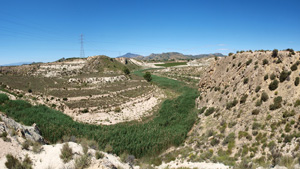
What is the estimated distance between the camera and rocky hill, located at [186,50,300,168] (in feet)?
43.9

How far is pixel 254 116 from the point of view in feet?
60.9

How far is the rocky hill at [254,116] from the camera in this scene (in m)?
13.4

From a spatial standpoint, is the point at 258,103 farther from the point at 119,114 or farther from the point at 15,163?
the point at 119,114

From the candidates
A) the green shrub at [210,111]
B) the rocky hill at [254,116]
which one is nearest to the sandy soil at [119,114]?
the green shrub at [210,111]

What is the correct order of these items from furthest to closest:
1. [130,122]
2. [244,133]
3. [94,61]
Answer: [94,61] → [130,122] → [244,133]

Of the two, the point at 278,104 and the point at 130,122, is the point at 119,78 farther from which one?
the point at 278,104

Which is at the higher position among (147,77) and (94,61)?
(94,61)

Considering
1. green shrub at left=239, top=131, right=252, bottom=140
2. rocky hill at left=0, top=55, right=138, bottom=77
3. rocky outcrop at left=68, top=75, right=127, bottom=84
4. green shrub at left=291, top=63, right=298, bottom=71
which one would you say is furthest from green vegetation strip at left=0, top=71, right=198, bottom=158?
rocky hill at left=0, top=55, right=138, bottom=77

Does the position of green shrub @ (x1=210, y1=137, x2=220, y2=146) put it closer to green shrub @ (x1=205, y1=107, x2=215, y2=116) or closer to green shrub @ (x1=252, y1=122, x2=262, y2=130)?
green shrub @ (x1=252, y1=122, x2=262, y2=130)

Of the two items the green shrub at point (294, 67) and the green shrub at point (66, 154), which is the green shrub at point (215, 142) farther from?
the green shrub at point (66, 154)

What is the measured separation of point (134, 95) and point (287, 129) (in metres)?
37.7

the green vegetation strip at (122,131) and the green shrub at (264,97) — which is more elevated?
the green shrub at (264,97)

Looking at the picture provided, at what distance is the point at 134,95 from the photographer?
4753 cm

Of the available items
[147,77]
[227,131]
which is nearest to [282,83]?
[227,131]
